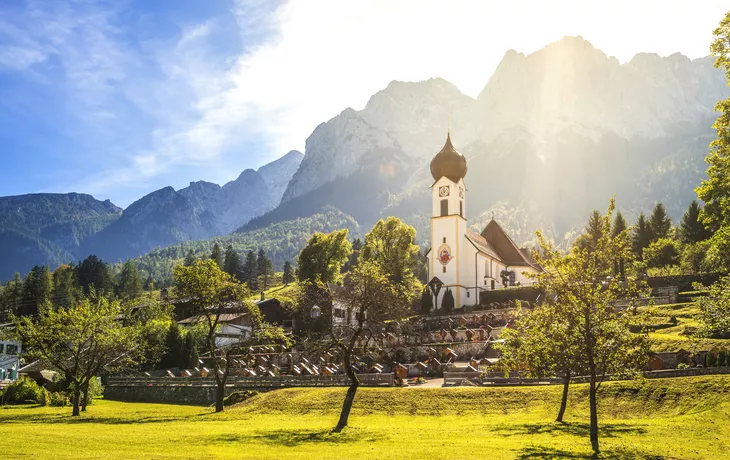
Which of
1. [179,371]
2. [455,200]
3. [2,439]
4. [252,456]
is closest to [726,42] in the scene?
[252,456]

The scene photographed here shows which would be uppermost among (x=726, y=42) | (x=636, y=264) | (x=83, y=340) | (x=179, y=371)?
(x=726, y=42)

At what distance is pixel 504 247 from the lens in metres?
91.2

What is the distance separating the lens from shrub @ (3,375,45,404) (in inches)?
1652

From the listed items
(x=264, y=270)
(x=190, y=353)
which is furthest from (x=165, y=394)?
(x=264, y=270)

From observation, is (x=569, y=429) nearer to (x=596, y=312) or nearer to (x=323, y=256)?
(x=596, y=312)

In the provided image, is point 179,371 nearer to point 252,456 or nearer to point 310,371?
point 310,371

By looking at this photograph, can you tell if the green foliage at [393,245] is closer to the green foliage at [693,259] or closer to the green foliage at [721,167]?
the green foliage at [693,259]

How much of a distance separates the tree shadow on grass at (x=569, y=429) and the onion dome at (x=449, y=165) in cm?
5943

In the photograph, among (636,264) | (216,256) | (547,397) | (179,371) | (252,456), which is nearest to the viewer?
(252,456)

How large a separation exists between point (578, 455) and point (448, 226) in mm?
64035

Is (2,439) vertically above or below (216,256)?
below

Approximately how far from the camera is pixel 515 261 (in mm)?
89625

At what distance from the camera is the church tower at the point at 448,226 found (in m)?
78.0

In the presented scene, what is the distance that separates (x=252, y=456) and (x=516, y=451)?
7.60 meters
